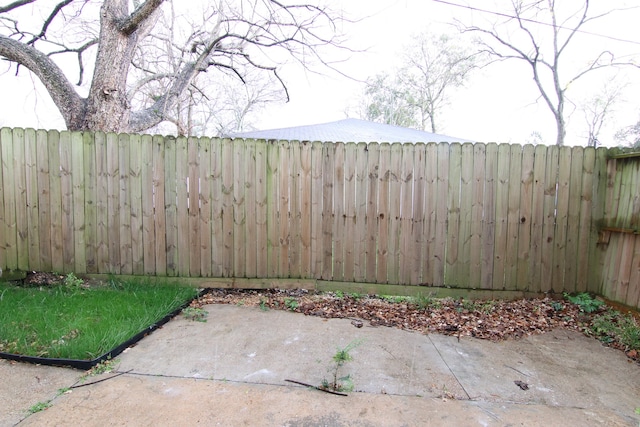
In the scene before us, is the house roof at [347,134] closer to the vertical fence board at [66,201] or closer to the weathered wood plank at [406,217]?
the weathered wood plank at [406,217]

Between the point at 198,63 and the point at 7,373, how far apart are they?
6053 mm

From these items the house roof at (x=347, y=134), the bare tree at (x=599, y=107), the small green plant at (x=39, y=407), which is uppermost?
the bare tree at (x=599, y=107)

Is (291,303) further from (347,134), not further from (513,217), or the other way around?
(347,134)

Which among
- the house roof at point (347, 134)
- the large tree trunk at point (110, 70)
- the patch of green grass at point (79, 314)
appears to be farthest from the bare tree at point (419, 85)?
the patch of green grass at point (79, 314)

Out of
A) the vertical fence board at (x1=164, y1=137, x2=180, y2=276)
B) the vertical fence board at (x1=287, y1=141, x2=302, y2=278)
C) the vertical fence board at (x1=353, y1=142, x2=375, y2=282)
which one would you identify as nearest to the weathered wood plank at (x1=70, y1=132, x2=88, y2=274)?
the vertical fence board at (x1=164, y1=137, x2=180, y2=276)

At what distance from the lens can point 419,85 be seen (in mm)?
26406

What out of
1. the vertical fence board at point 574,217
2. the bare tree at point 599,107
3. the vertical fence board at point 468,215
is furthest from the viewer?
the bare tree at point 599,107

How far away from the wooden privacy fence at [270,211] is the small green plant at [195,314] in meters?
0.65

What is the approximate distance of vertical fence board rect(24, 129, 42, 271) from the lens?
3.87 metres

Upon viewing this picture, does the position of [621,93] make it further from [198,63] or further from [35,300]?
[35,300]

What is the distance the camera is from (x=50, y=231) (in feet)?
12.9

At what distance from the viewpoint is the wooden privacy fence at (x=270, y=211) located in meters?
3.82

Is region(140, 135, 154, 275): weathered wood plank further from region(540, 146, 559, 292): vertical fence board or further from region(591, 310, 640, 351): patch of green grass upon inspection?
region(591, 310, 640, 351): patch of green grass

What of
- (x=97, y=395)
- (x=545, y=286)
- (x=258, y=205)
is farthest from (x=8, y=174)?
(x=545, y=286)
